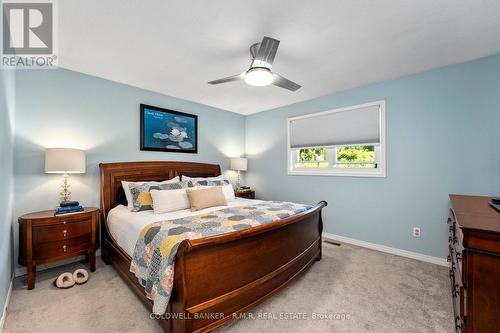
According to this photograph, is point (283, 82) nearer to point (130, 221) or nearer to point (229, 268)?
point (229, 268)

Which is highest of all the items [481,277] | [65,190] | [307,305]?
[65,190]

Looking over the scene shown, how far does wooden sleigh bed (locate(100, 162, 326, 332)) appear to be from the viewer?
142 cm

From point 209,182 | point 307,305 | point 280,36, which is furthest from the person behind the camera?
point 209,182

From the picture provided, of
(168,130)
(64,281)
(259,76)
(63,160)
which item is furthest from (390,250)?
(63,160)

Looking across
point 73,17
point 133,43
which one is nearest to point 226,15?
point 133,43

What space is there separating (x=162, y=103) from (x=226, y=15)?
2.27m

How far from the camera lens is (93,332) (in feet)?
5.30

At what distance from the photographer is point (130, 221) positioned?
225cm

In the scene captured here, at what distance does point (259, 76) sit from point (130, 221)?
1.93 m

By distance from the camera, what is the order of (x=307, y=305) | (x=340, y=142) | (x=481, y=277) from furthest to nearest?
(x=340, y=142) < (x=307, y=305) < (x=481, y=277)

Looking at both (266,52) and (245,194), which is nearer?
(266,52)

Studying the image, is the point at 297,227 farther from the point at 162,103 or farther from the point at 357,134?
the point at 162,103

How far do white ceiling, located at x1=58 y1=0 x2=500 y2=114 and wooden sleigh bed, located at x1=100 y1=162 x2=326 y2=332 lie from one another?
5.64 feet

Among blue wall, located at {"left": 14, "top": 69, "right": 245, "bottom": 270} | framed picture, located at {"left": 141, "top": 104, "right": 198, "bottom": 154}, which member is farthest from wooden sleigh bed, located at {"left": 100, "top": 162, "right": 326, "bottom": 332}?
framed picture, located at {"left": 141, "top": 104, "right": 198, "bottom": 154}
